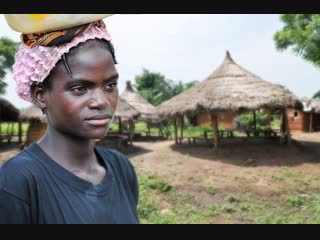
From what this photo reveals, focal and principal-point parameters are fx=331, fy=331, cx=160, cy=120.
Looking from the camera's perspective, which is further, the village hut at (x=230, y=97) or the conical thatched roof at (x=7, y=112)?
the conical thatched roof at (x=7, y=112)

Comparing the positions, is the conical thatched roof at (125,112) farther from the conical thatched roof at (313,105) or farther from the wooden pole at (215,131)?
the conical thatched roof at (313,105)

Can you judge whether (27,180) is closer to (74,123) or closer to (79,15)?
(74,123)

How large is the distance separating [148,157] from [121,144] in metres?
2.79

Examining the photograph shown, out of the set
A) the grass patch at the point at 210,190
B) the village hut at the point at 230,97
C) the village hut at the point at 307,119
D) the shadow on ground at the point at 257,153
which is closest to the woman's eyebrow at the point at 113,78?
the grass patch at the point at 210,190

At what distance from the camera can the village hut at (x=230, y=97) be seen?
11688 millimetres

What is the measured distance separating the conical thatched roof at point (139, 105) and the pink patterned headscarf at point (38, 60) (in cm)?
1805

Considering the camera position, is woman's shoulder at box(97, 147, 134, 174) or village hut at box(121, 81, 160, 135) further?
village hut at box(121, 81, 160, 135)

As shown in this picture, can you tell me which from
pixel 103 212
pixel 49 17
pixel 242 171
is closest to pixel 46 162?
pixel 103 212

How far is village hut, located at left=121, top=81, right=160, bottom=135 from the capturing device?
19656mm

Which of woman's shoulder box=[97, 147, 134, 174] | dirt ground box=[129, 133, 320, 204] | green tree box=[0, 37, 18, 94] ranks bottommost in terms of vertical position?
dirt ground box=[129, 133, 320, 204]

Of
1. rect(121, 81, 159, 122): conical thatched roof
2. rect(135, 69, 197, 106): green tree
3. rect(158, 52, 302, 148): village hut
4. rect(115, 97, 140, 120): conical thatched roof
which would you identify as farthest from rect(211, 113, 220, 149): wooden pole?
rect(135, 69, 197, 106): green tree

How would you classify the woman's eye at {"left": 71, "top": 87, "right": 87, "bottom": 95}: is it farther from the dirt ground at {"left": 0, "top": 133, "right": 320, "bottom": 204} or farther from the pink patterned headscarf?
the dirt ground at {"left": 0, "top": 133, "right": 320, "bottom": 204}

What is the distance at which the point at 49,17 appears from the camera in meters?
0.93

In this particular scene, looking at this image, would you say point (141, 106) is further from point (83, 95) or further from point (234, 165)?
point (83, 95)
